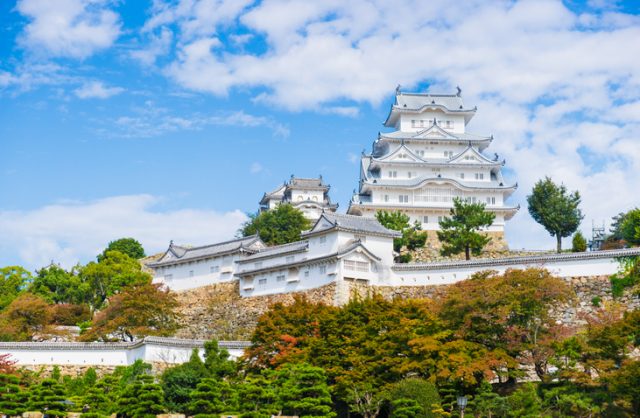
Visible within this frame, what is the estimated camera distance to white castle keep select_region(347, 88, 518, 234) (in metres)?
53.0

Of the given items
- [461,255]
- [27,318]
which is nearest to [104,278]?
[27,318]

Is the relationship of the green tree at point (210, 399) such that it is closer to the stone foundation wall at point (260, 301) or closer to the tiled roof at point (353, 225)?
the stone foundation wall at point (260, 301)

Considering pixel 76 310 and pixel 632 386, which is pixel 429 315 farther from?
pixel 76 310

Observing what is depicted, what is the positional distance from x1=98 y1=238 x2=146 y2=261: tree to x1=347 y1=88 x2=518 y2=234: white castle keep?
1753 centimetres

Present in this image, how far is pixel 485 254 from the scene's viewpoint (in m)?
48.3

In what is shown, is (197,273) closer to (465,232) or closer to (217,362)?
(217,362)

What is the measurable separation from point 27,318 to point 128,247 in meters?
22.6

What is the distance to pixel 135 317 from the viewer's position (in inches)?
1467

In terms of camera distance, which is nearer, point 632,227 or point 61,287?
point 632,227

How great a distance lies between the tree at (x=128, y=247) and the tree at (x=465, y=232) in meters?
25.1

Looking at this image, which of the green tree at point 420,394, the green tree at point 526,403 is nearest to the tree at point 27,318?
the green tree at point 420,394

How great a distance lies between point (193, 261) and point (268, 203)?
2472 centimetres

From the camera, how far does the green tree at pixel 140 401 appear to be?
26.9 meters

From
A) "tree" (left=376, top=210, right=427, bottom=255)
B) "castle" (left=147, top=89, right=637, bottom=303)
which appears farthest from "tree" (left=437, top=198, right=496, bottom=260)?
"castle" (left=147, top=89, right=637, bottom=303)
